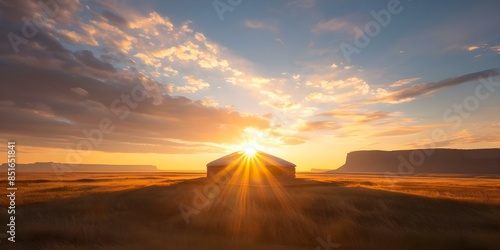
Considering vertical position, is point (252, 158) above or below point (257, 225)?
above

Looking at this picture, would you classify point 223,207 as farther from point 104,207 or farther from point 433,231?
point 433,231

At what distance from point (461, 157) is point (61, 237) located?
216767mm

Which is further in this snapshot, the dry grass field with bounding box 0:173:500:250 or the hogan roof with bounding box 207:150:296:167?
the hogan roof with bounding box 207:150:296:167

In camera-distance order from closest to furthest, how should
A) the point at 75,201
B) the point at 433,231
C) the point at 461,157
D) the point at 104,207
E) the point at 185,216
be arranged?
the point at 433,231 < the point at 185,216 < the point at 104,207 < the point at 75,201 < the point at 461,157

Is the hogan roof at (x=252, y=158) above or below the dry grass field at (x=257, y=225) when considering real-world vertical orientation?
above

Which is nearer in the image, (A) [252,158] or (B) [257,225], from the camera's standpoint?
(B) [257,225]

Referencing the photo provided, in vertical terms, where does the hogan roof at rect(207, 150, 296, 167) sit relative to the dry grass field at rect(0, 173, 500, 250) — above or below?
above

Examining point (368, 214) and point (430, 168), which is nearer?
point (368, 214)

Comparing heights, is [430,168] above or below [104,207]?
below

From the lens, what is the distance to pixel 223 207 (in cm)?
1438

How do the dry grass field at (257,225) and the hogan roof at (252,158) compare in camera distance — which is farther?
the hogan roof at (252,158)

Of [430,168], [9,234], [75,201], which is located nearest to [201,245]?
[9,234]

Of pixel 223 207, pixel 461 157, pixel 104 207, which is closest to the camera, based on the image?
pixel 223 207

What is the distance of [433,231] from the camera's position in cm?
1088
